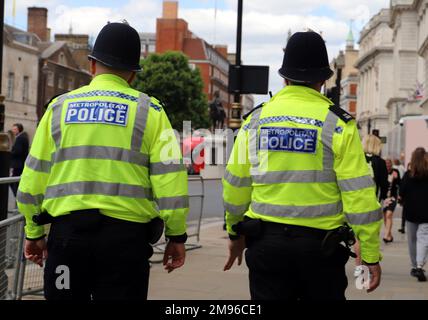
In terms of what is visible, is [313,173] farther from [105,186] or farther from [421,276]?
[421,276]

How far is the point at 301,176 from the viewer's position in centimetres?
382

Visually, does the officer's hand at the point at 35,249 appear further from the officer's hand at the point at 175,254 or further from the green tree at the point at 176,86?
the green tree at the point at 176,86

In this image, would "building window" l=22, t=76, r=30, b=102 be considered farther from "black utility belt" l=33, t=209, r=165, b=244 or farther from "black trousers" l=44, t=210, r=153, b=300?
"black trousers" l=44, t=210, r=153, b=300

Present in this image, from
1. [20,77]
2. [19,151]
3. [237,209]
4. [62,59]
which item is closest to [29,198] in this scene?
[237,209]

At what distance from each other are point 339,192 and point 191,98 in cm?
7126

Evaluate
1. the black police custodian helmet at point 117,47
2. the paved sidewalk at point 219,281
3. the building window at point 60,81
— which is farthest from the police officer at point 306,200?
the building window at point 60,81

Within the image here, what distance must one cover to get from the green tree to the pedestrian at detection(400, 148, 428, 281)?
62600mm

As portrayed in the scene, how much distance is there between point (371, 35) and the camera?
11181 centimetres

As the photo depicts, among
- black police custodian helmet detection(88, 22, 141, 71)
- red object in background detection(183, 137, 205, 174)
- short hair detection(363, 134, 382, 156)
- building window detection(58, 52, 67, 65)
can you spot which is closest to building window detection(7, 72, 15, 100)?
building window detection(58, 52, 67, 65)

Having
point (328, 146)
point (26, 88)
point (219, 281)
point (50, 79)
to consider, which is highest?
point (50, 79)

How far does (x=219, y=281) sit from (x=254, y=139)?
17.6 feet

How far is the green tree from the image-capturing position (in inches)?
2899
